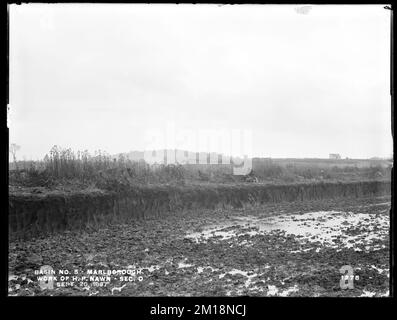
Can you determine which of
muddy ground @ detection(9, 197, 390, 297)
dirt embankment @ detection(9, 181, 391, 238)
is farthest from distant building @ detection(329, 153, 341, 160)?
muddy ground @ detection(9, 197, 390, 297)

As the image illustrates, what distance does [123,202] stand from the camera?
9.69 feet

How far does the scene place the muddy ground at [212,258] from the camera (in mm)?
2697

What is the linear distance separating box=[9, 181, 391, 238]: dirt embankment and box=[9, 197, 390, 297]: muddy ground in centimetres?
8

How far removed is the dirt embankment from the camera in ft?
9.11

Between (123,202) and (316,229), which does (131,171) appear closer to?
(123,202)

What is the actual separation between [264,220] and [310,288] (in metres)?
0.70

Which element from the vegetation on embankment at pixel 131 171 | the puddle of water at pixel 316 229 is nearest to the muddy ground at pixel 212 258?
the puddle of water at pixel 316 229

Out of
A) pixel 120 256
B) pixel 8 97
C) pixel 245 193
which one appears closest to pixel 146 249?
pixel 120 256

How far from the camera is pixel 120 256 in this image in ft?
9.04

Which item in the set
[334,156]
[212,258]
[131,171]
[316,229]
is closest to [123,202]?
[131,171]

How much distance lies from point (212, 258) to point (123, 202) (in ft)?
3.17
